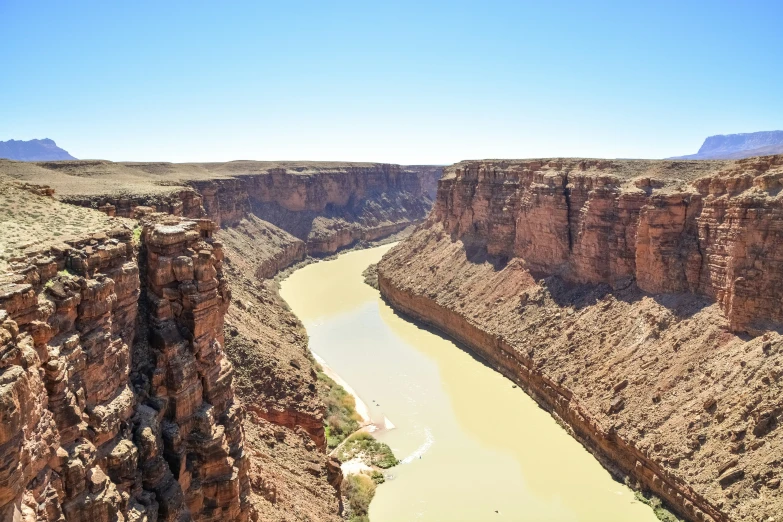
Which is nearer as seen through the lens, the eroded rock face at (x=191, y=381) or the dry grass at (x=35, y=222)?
the dry grass at (x=35, y=222)

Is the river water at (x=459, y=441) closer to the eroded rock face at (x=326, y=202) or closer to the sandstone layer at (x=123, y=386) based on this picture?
the sandstone layer at (x=123, y=386)

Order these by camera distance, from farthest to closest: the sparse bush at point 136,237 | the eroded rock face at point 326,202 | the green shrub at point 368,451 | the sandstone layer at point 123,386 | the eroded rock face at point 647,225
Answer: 1. the eroded rock face at point 326,202
2. the green shrub at point 368,451
3. the eroded rock face at point 647,225
4. the sparse bush at point 136,237
5. the sandstone layer at point 123,386

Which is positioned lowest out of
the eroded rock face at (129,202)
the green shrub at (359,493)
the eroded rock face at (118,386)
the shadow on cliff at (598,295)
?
the green shrub at (359,493)

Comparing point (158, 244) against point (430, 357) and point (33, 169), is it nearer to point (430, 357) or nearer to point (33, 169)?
point (430, 357)

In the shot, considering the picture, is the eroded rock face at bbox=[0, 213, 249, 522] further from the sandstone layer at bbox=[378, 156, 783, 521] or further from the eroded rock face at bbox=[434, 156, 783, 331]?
the eroded rock face at bbox=[434, 156, 783, 331]

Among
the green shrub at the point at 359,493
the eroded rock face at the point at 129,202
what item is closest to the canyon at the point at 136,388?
the green shrub at the point at 359,493

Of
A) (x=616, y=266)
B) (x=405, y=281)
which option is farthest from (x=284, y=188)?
(x=616, y=266)
